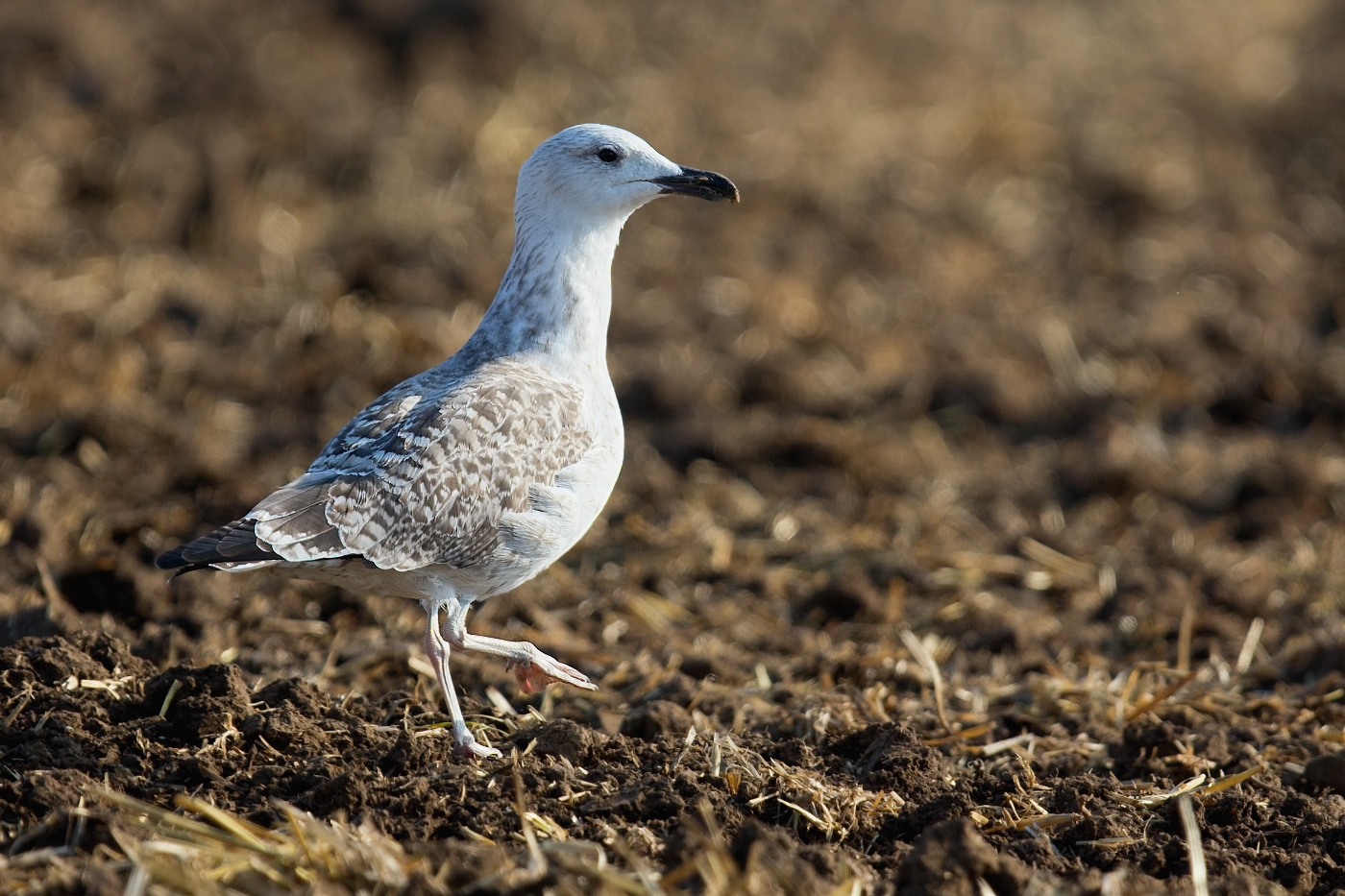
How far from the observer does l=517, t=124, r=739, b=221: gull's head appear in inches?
242

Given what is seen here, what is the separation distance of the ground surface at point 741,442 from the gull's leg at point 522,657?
171mm

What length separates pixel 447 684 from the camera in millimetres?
5340

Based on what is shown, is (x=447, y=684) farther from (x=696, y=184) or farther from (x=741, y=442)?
(x=741, y=442)

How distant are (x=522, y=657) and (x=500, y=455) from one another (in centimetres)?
76

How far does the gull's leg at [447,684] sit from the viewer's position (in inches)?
200

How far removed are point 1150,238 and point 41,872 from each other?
35.9ft

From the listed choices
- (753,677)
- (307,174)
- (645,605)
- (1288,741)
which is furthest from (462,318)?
(1288,741)

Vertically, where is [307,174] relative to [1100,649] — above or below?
above

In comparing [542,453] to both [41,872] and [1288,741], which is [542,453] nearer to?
[41,872]

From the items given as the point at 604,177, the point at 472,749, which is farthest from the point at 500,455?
the point at 604,177

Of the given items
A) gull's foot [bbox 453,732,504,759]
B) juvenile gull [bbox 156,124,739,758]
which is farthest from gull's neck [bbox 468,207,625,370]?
gull's foot [bbox 453,732,504,759]

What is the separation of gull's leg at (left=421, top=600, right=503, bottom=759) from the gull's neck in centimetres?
112

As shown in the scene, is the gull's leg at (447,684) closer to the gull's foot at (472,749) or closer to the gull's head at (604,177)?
the gull's foot at (472,749)

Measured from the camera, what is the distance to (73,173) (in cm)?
1184
